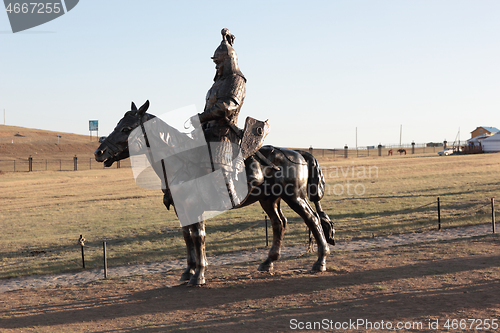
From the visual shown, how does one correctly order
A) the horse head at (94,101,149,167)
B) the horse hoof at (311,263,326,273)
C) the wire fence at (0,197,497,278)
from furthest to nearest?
the wire fence at (0,197,497,278)
the horse hoof at (311,263,326,273)
the horse head at (94,101,149,167)

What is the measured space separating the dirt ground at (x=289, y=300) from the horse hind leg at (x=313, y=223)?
0.74 feet

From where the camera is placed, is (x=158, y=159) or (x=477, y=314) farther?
(x=158, y=159)

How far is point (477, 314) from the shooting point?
19.4 feet

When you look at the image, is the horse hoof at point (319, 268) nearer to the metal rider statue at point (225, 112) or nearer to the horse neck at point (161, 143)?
the metal rider statue at point (225, 112)

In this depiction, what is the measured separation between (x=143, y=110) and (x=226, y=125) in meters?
1.49

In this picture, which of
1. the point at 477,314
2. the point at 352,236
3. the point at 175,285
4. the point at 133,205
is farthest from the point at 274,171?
the point at 133,205

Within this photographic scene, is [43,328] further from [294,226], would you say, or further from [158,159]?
[294,226]

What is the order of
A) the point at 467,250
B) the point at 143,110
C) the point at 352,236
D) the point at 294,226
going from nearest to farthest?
1. the point at 143,110
2. the point at 467,250
3. the point at 352,236
4. the point at 294,226

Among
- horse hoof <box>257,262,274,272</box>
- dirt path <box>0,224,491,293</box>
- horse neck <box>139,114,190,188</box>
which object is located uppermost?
horse neck <box>139,114,190,188</box>

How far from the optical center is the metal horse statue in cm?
713

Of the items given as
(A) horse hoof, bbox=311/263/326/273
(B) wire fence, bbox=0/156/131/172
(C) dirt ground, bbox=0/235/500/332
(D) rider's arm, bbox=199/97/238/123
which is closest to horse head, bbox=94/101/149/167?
(D) rider's arm, bbox=199/97/238/123

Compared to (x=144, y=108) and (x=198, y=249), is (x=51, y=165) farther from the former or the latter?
(x=198, y=249)

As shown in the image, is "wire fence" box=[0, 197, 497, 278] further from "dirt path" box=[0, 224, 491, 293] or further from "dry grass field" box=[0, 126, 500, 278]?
"dirt path" box=[0, 224, 491, 293]

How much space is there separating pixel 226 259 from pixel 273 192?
10.5 feet
